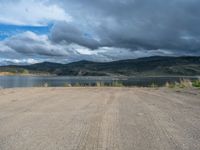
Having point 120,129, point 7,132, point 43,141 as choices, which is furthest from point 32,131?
point 120,129

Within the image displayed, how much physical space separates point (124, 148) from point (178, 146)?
3.89ft

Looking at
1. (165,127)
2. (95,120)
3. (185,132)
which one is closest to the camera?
(185,132)

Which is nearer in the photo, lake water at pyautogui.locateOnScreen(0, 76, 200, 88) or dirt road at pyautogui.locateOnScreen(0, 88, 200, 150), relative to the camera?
dirt road at pyautogui.locateOnScreen(0, 88, 200, 150)

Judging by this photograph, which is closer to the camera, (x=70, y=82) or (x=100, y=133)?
(x=100, y=133)

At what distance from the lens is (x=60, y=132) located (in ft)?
25.6

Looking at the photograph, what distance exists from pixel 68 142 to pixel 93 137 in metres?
0.73

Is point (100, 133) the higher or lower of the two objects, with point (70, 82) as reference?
higher

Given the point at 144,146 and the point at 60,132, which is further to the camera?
the point at 60,132

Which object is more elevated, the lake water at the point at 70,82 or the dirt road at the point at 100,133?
the dirt road at the point at 100,133

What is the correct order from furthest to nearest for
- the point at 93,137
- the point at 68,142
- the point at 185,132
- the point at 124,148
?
the point at 185,132
the point at 93,137
the point at 68,142
the point at 124,148

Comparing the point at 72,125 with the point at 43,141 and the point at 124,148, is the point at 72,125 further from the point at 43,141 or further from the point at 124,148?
the point at 124,148

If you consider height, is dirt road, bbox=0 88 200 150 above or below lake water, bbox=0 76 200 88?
above

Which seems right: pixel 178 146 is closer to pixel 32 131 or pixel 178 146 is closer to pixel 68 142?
pixel 68 142

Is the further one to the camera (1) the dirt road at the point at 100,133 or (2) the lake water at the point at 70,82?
(2) the lake water at the point at 70,82
